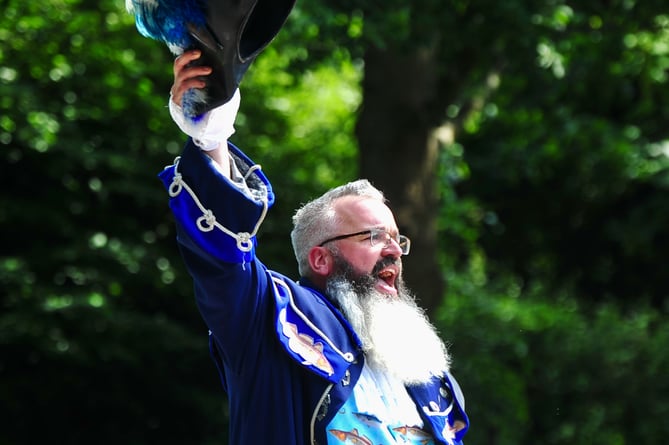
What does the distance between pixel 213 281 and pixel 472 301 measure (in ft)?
24.3

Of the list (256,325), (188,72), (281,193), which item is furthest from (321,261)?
(281,193)

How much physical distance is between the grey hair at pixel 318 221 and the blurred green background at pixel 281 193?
13.0ft

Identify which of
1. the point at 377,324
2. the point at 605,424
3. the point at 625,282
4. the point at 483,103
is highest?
the point at 625,282

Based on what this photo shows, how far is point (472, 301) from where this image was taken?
1016cm

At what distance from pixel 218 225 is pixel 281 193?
23.6 ft

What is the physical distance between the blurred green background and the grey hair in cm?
395

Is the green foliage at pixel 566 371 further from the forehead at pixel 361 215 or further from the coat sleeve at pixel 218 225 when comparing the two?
the coat sleeve at pixel 218 225

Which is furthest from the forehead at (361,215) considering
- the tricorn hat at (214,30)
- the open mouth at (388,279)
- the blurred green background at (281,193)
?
the blurred green background at (281,193)

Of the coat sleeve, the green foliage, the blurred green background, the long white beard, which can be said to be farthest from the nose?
the green foliage

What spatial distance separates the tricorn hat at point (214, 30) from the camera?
261cm

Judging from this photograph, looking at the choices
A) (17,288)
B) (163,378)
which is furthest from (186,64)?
(163,378)

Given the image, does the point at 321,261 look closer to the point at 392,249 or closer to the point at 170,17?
the point at 392,249

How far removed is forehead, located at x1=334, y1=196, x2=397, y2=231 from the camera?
11.9 ft

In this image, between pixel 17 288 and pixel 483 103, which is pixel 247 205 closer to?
pixel 17 288
